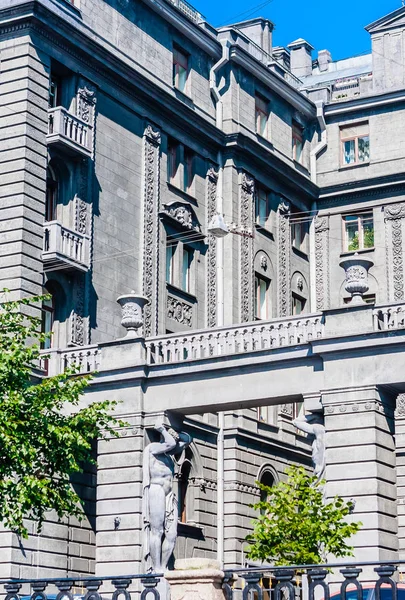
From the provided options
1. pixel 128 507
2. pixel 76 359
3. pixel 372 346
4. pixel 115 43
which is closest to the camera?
pixel 372 346

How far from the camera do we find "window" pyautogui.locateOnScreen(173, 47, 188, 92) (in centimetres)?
4653

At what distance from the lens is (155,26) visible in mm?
45469

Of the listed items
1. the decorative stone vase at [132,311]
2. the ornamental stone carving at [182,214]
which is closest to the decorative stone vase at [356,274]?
the decorative stone vase at [132,311]

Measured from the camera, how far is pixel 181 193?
45875 mm

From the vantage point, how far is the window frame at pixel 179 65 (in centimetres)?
4653

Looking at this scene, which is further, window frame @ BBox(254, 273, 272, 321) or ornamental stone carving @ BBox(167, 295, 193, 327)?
window frame @ BBox(254, 273, 272, 321)

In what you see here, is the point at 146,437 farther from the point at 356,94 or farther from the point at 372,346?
the point at 356,94

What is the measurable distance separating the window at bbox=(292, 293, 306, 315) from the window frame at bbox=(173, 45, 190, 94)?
33.8 feet

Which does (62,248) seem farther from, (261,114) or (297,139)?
(297,139)

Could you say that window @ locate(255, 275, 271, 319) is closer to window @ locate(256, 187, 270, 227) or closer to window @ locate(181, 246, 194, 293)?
window @ locate(256, 187, 270, 227)

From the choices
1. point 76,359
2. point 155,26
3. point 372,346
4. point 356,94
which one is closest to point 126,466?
point 76,359

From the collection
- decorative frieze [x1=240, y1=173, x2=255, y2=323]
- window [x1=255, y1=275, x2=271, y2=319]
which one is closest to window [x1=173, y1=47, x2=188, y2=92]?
decorative frieze [x1=240, y1=173, x2=255, y2=323]

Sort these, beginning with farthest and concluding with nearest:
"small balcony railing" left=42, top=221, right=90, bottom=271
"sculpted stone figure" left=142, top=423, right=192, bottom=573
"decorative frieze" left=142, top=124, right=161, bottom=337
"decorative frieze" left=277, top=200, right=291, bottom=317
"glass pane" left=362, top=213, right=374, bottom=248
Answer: "glass pane" left=362, top=213, right=374, bottom=248 → "decorative frieze" left=277, top=200, right=291, bottom=317 → "decorative frieze" left=142, top=124, right=161, bottom=337 → "small balcony railing" left=42, top=221, right=90, bottom=271 → "sculpted stone figure" left=142, top=423, right=192, bottom=573

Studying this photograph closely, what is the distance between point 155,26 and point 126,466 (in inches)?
688
